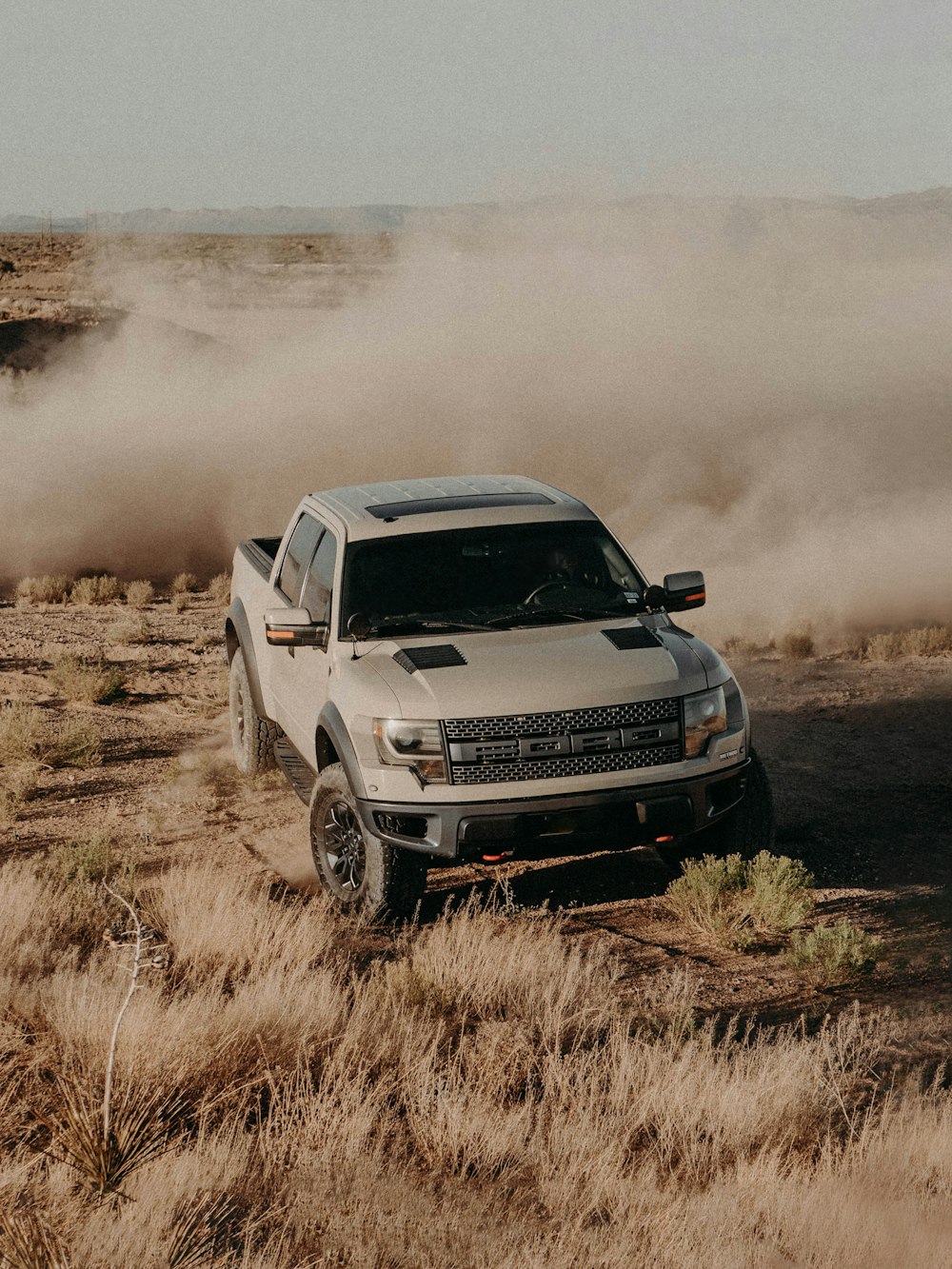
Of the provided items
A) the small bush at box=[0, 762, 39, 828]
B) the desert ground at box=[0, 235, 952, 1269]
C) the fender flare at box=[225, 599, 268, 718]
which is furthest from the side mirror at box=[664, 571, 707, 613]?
the small bush at box=[0, 762, 39, 828]

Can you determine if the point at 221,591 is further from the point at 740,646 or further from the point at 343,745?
the point at 343,745

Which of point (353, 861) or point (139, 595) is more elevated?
point (353, 861)

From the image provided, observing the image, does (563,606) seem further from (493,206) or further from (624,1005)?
(493,206)

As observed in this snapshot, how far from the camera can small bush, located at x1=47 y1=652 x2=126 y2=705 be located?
1115 cm

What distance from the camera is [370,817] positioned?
564 cm

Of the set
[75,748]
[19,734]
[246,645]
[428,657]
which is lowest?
[75,748]


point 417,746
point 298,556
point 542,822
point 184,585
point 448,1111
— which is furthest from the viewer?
point 184,585

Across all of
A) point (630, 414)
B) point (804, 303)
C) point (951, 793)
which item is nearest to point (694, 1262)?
point (951, 793)

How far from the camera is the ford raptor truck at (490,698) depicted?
5.48 metres

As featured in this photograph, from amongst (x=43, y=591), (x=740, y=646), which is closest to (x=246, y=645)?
(x=740, y=646)

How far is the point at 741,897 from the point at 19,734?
218 inches

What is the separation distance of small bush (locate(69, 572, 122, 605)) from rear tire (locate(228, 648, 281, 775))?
29.3 feet

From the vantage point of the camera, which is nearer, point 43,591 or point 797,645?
point 797,645

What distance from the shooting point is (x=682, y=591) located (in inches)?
256
